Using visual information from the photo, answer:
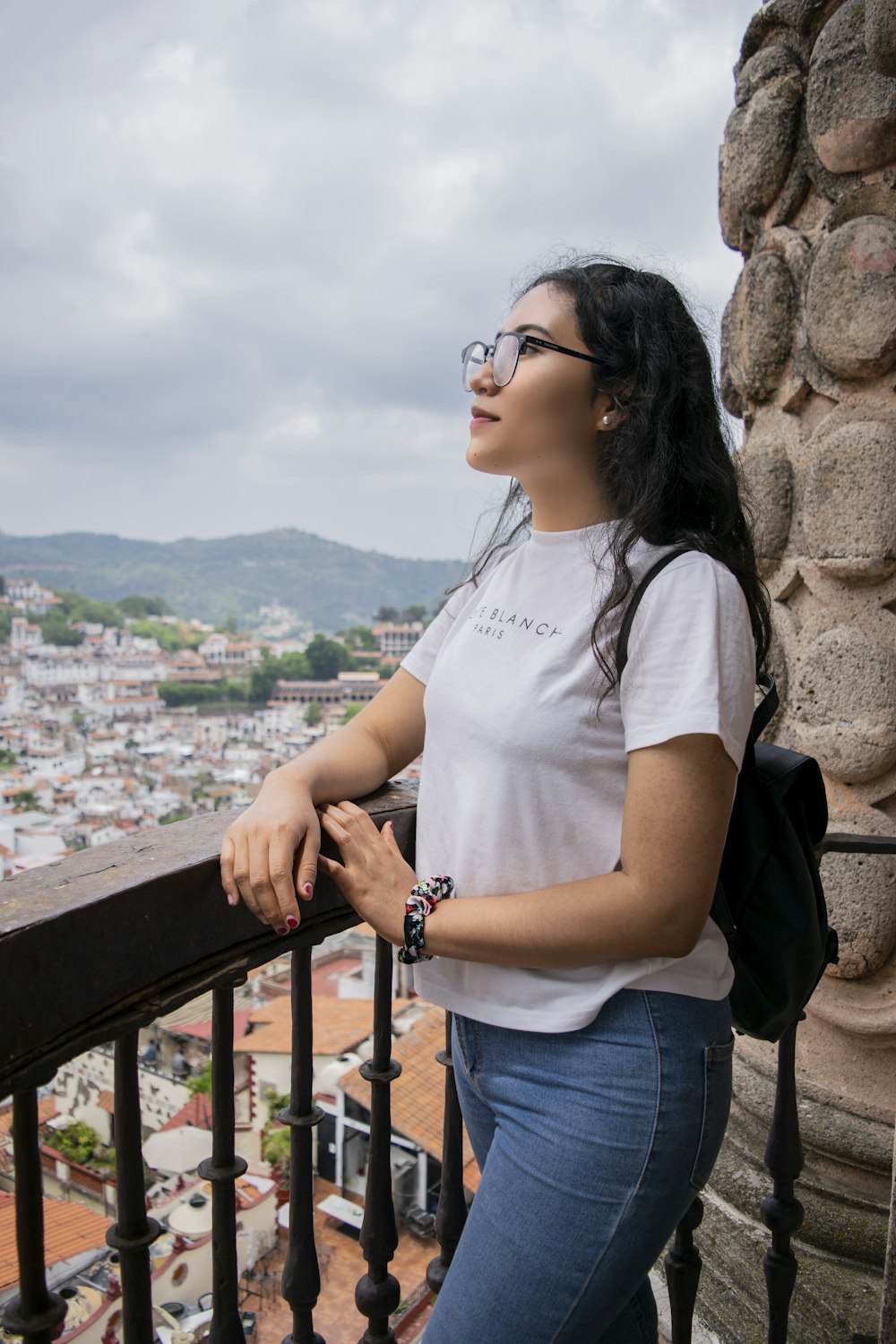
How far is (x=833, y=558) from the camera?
185 cm

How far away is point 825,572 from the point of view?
1.87 meters

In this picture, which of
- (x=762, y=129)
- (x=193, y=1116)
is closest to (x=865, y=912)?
(x=762, y=129)

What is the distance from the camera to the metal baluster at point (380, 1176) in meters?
1.34

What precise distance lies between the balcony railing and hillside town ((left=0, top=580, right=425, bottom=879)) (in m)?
38.3

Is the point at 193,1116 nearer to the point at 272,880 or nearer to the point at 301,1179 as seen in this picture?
the point at 301,1179

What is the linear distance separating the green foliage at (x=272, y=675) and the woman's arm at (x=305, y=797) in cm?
6974

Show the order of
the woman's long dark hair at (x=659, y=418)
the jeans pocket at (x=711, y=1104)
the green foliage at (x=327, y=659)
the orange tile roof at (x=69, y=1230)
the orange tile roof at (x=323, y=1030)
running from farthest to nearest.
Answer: the green foliage at (x=327, y=659)
the orange tile roof at (x=323, y=1030)
the orange tile roof at (x=69, y=1230)
the woman's long dark hair at (x=659, y=418)
the jeans pocket at (x=711, y=1104)

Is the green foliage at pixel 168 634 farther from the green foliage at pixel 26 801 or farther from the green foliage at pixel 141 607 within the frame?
the green foliage at pixel 26 801

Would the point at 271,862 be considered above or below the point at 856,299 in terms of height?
below

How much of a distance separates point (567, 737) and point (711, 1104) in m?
0.38

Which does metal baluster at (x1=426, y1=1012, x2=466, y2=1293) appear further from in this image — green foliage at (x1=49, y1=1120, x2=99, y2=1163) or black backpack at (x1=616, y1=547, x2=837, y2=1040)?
green foliage at (x1=49, y1=1120, x2=99, y2=1163)

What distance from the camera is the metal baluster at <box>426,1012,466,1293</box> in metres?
1.42

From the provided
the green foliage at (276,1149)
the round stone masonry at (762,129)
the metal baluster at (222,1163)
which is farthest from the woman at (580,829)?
the green foliage at (276,1149)

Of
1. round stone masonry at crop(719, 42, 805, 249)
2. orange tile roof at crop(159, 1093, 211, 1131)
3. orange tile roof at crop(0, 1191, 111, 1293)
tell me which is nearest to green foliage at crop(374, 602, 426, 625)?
orange tile roof at crop(159, 1093, 211, 1131)
